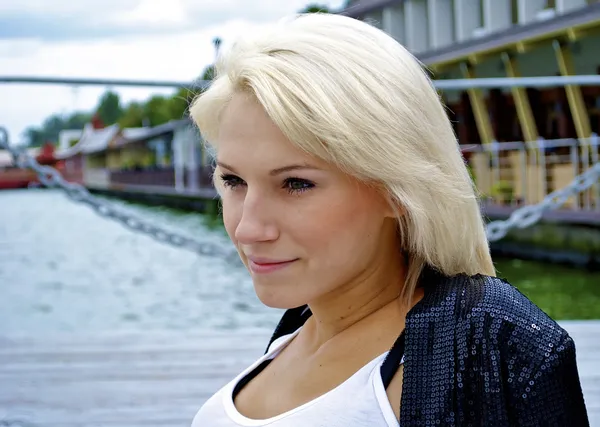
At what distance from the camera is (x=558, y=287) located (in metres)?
9.77

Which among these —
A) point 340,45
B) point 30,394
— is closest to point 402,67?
point 340,45

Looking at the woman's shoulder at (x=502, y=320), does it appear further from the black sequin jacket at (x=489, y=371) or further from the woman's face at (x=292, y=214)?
the woman's face at (x=292, y=214)

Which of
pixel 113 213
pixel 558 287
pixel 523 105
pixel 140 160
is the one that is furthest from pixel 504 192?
pixel 140 160

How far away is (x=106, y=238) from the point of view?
31.5 m

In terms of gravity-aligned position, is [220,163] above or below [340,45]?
below

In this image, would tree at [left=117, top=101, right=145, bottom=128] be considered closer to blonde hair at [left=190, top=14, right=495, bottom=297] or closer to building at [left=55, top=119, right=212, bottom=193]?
building at [left=55, top=119, right=212, bottom=193]

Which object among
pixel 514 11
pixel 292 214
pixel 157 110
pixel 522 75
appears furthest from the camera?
pixel 157 110

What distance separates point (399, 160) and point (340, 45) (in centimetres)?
14

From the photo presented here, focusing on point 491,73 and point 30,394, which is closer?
point 30,394

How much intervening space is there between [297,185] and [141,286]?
632 inches

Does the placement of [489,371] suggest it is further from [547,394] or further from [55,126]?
[55,126]

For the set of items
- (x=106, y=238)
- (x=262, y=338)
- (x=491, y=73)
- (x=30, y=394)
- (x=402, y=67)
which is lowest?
(x=106, y=238)

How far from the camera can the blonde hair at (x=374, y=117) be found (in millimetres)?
1010

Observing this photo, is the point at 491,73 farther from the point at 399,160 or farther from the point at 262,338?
the point at 399,160
